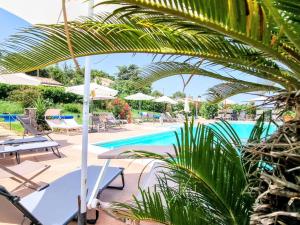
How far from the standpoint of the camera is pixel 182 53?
5.86ft

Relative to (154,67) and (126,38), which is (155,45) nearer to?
(126,38)

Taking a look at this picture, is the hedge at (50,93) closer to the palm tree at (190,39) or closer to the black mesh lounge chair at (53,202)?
the black mesh lounge chair at (53,202)

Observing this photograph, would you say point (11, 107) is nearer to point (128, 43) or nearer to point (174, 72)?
point (174, 72)

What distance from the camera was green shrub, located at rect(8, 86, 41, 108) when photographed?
66.4 feet

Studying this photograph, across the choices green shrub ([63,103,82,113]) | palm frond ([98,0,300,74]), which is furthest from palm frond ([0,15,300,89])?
green shrub ([63,103,82,113])

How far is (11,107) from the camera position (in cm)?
1941

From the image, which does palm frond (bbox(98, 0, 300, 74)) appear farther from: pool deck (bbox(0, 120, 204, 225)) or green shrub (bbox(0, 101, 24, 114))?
green shrub (bbox(0, 101, 24, 114))

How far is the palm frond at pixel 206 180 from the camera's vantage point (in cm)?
176

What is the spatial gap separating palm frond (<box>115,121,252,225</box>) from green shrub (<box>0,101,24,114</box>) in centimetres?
1893

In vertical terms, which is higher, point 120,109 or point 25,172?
point 120,109

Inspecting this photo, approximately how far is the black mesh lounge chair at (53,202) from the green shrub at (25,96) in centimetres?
1665

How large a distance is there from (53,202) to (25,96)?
18266 millimetres

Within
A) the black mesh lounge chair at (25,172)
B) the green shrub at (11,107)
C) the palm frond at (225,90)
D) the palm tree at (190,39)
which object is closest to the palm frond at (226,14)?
the palm tree at (190,39)

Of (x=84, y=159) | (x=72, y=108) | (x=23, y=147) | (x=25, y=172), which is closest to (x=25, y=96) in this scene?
(x=72, y=108)
